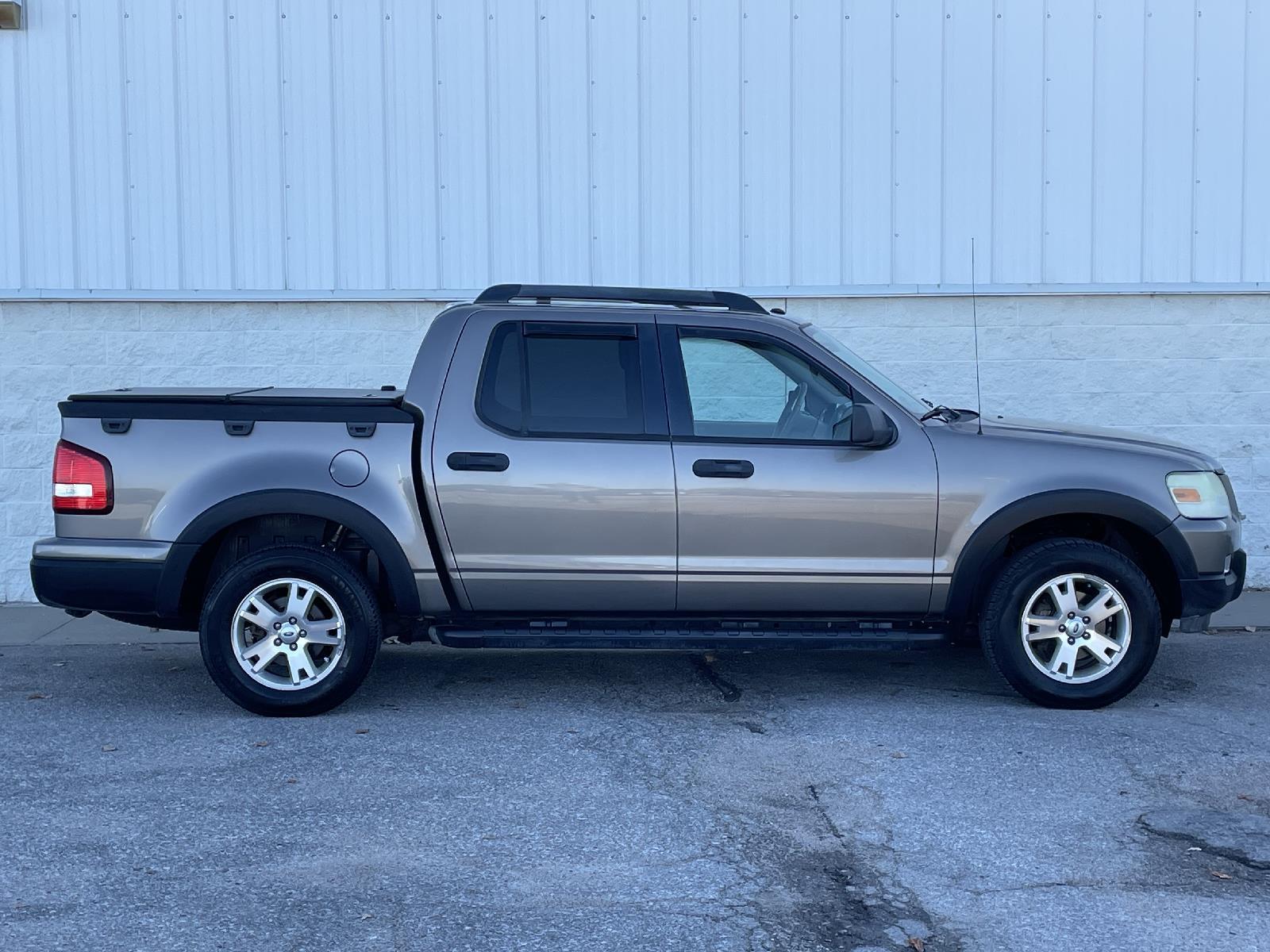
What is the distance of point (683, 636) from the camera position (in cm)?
675

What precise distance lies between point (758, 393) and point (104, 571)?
312cm

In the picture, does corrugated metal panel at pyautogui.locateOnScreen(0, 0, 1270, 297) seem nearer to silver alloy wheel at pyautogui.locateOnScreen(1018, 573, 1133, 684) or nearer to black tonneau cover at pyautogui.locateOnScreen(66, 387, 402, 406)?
black tonneau cover at pyautogui.locateOnScreen(66, 387, 402, 406)

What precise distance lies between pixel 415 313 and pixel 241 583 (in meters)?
3.97

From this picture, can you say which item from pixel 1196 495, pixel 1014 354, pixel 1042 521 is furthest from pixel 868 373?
pixel 1014 354

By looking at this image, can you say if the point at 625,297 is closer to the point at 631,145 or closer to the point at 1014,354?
the point at 631,145

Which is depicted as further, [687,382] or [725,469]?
[687,382]

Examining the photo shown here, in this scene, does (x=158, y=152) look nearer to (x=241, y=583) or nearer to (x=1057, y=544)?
(x=241, y=583)

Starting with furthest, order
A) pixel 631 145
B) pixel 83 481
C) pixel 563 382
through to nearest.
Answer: pixel 631 145
pixel 563 382
pixel 83 481

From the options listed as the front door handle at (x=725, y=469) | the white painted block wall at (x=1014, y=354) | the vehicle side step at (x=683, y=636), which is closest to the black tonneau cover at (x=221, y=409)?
the vehicle side step at (x=683, y=636)

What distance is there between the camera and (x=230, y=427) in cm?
666

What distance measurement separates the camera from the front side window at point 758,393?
6809mm

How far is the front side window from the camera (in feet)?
22.3

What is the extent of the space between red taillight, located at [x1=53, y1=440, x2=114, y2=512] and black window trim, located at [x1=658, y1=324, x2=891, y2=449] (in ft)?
8.53

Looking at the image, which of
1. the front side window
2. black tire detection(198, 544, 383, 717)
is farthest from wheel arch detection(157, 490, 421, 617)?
the front side window
